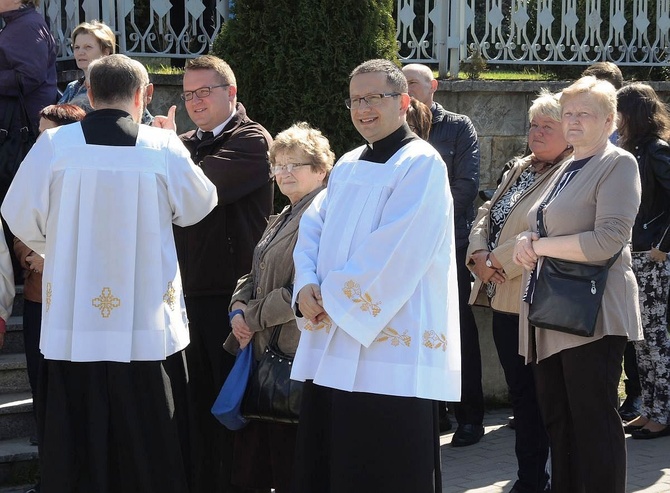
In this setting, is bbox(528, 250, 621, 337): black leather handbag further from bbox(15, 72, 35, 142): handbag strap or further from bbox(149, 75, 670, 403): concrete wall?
bbox(149, 75, 670, 403): concrete wall

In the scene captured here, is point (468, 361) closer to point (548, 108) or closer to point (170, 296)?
point (548, 108)

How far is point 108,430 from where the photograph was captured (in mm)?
4582

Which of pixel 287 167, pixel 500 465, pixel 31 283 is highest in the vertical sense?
pixel 287 167

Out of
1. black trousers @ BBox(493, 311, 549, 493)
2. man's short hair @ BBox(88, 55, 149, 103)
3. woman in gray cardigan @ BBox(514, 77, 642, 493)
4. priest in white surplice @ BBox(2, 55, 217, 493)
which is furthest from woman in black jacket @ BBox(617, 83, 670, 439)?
man's short hair @ BBox(88, 55, 149, 103)

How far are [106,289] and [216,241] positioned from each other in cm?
88

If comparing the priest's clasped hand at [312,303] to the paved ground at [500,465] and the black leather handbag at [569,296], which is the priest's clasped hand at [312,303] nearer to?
the black leather handbag at [569,296]

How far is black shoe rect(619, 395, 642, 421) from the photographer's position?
22.7 ft

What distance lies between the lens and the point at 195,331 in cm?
536

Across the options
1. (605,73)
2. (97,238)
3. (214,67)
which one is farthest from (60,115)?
(605,73)

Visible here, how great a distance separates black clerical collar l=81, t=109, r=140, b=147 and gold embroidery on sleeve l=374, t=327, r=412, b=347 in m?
1.41

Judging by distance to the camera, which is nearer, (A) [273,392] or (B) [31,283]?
(A) [273,392]

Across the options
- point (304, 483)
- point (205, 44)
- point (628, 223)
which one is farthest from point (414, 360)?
point (205, 44)

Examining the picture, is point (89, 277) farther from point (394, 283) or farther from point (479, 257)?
point (479, 257)

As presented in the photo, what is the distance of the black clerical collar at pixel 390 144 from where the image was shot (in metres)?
4.32
